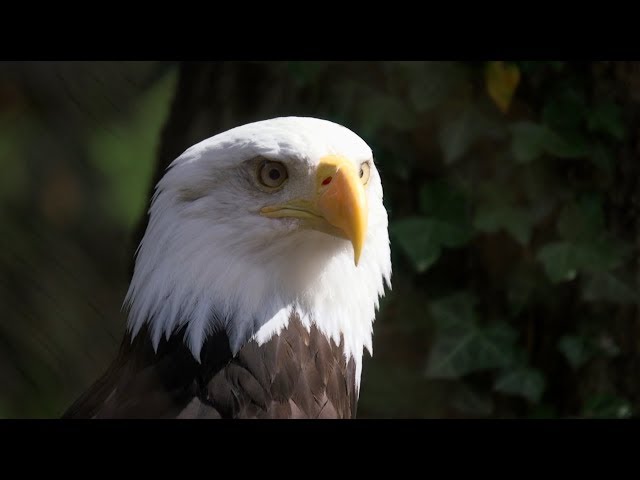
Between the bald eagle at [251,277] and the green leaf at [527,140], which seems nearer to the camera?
the bald eagle at [251,277]

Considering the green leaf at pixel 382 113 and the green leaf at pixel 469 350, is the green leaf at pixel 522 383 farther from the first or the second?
the green leaf at pixel 382 113

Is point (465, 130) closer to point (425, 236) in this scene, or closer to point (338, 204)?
point (425, 236)

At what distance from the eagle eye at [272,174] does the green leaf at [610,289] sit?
1289 mm

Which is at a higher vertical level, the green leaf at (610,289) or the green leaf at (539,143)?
the green leaf at (539,143)

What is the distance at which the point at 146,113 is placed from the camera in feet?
9.05

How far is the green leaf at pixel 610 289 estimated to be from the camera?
256 centimetres

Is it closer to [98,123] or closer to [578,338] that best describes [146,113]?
[98,123]

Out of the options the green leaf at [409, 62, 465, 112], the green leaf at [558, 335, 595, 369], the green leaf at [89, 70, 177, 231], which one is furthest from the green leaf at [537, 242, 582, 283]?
the green leaf at [89, 70, 177, 231]

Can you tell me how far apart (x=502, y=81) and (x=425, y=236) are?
49 cm

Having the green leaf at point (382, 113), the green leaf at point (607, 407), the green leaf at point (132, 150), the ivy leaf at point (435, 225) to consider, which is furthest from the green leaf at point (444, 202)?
the green leaf at point (132, 150)

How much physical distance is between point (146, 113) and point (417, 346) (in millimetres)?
1106

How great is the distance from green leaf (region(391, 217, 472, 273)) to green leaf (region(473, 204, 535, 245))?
0.06m

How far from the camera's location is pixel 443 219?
2635 mm

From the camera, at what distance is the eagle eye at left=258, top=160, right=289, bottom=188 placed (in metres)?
1.62
